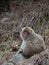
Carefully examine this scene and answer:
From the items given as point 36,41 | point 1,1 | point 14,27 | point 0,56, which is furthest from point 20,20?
point 36,41

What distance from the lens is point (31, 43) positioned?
9477 millimetres

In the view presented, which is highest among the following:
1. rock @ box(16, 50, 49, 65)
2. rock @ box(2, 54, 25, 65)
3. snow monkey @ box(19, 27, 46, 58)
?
snow monkey @ box(19, 27, 46, 58)

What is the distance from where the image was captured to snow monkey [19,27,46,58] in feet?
30.9

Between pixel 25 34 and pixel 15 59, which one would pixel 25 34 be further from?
pixel 15 59

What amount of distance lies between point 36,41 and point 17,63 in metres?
0.79

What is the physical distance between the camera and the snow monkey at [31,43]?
9406mm

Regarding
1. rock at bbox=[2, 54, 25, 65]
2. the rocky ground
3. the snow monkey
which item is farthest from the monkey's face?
the rocky ground

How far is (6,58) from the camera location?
10570 mm

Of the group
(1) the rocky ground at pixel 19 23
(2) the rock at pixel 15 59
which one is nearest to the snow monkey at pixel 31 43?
(2) the rock at pixel 15 59

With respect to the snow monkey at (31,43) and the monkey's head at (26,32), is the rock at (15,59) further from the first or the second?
the monkey's head at (26,32)

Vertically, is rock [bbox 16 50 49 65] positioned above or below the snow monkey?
below

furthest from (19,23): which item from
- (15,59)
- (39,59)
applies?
(39,59)

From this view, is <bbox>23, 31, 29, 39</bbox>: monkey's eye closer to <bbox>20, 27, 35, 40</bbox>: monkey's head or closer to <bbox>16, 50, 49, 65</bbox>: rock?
<bbox>20, 27, 35, 40</bbox>: monkey's head

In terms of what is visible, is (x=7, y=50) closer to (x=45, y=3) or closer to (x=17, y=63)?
(x=17, y=63)
